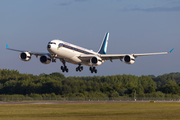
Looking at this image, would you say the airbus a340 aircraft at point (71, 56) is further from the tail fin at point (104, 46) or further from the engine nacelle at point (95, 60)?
the tail fin at point (104, 46)

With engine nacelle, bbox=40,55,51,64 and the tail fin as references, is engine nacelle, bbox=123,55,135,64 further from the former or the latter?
the tail fin

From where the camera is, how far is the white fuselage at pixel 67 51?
6311 cm

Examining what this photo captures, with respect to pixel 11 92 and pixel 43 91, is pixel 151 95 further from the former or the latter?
pixel 11 92

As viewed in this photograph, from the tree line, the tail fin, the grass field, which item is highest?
the tail fin

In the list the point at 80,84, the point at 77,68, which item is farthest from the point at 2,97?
the point at 77,68

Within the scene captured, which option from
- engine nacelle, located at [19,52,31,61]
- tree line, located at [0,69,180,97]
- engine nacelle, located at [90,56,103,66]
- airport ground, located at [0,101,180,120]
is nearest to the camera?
airport ground, located at [0,101,180,120]

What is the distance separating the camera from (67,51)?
217 ft

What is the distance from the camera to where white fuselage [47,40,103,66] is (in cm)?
6311

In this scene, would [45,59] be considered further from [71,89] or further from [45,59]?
[71,89]

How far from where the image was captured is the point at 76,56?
69562 mm

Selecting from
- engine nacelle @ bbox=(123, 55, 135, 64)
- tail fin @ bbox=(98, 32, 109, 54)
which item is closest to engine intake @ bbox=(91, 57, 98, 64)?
engine nacelle @ bbox=(123, 55, 135, 64)

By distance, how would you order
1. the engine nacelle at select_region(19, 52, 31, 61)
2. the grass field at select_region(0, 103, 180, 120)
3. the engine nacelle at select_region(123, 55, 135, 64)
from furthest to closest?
1. the engine nacelle at select_region(123, 55, 135, 64)
2. the engine nacelle at select_region(19, 52, 31, 61)
3. the grass field at select_region(0, 103, 180, 120)

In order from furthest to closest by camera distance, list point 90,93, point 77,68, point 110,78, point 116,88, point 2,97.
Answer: point 110,78, point 116,88, point 90,93, point 2,97, point 77,68

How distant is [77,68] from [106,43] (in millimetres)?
26142
